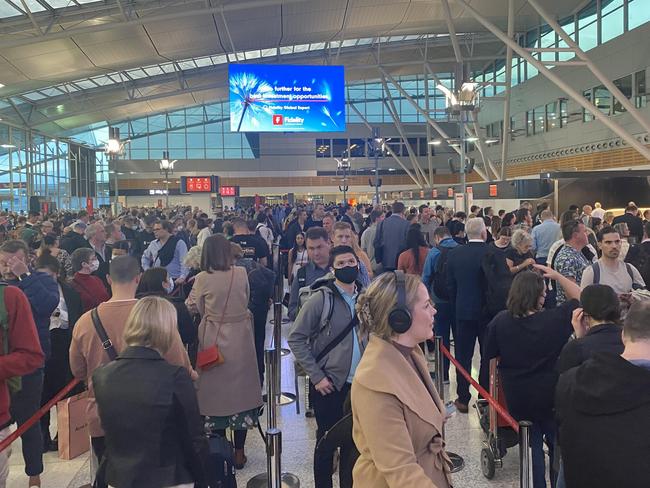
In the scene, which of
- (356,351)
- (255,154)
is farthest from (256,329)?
(255,154)

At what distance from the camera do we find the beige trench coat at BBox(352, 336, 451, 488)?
174 centimetres

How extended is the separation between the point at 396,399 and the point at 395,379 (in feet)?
0.22

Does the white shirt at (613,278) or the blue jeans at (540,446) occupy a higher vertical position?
the white shirt at (613,278)

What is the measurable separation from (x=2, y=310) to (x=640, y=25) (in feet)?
78.2

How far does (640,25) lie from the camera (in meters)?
20.5

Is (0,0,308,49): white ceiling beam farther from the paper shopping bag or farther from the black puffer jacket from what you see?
the paper shopping bag

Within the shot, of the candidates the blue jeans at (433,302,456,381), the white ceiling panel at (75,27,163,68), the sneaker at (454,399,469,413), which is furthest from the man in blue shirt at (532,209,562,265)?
the white ceiling panel at (75,27,163,68)

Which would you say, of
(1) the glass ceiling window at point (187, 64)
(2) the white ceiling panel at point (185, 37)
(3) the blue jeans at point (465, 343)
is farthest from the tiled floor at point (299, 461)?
(1) the glass ceiling window at point (187, 64)

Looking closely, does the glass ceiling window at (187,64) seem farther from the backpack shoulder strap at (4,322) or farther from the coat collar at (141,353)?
the coat collar at (141,353)

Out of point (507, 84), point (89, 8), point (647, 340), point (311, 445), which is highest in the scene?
point (89, 8)

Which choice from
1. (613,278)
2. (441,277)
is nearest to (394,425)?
(613,278)

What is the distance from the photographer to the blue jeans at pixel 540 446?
3531mm

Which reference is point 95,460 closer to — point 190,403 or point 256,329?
point 190,403

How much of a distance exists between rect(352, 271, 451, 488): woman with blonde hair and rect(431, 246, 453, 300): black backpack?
13.5 ft
